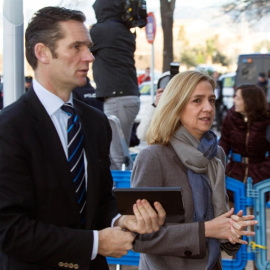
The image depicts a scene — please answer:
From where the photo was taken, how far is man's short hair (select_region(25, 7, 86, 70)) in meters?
2.38

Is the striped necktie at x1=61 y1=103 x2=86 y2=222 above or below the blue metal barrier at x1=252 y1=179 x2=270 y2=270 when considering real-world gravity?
above

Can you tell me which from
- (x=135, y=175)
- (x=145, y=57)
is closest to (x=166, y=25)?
(x=135, y=175)

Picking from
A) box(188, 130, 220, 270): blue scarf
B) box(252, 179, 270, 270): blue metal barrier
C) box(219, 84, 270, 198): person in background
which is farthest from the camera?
box(219, 84, 270, 198): person in background

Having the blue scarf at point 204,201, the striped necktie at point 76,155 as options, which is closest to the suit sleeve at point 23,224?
the striped necktie at point 76,155

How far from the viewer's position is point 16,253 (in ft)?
7.11

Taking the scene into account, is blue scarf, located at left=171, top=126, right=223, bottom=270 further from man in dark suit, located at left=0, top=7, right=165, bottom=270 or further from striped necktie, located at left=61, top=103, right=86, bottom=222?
striped necktie, located at left=61, top=103, right=86, bottom=222

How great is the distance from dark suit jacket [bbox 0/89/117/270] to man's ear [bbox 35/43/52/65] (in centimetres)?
13

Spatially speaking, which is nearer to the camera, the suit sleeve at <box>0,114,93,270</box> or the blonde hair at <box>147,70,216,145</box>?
the suit sleeve at <box>0,114,93,270</box>

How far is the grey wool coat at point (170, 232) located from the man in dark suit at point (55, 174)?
1.89ft

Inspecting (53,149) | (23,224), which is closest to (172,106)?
(53,149)

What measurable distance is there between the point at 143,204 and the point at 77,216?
0.25 meters

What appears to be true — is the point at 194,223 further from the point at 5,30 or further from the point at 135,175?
the point at 5,30

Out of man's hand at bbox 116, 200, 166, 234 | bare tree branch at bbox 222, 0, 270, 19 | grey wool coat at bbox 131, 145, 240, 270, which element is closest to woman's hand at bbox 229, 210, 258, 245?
grey wool coat at bbox 131, 145, 240, 270

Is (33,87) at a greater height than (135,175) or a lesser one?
greater
